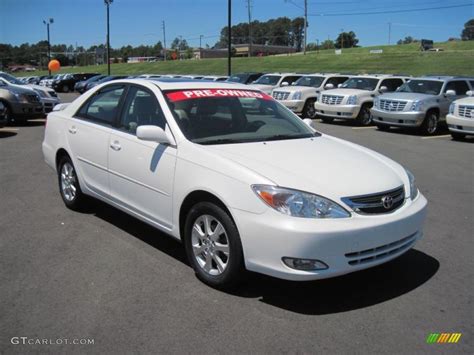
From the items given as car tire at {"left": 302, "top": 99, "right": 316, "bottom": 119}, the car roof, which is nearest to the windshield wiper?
the car roof

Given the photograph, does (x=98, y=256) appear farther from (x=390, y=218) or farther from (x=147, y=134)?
(x=390, y=218)

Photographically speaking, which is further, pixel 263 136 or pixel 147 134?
pixel 263 136

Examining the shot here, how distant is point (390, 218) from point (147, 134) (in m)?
2.07

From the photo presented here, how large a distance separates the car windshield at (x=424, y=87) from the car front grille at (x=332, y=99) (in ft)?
→ 6.66

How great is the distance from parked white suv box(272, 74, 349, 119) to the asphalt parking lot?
13202 mm

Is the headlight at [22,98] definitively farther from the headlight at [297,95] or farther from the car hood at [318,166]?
the car hood at [318,166]

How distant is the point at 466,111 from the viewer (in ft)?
43.5

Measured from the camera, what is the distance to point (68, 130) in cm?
599

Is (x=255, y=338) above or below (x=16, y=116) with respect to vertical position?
below

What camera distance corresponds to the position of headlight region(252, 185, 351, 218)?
11.7ft

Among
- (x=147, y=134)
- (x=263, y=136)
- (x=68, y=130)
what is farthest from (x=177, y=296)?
(x=68, y=130)

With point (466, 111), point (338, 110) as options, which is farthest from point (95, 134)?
point (338, 110)

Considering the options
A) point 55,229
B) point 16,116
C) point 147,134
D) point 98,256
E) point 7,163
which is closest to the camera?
point 147,134

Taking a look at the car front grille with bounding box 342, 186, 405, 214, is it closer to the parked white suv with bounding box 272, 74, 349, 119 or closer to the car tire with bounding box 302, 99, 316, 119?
the parked white suv with bounding box 272, 74, 349, 119
